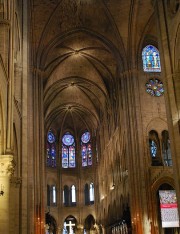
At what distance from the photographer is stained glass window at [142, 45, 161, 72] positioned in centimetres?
3344

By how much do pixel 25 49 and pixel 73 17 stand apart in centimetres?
1323

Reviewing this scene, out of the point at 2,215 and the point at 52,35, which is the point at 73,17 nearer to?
the point at 52,35

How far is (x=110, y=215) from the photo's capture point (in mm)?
41188

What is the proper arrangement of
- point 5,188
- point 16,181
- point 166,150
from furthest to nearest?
point 166,150 → point 16,181 → point 5,188

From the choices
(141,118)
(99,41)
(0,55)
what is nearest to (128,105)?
(141,118)

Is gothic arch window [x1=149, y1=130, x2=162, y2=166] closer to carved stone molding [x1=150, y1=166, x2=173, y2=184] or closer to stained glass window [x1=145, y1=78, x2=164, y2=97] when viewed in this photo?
carved stone molding [x1=150, y1=166, x2=173, y2=184]

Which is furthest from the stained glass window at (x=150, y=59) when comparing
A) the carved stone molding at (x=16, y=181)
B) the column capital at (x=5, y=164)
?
the column capital at (x=5, y=164)

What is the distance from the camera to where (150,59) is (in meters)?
33.7

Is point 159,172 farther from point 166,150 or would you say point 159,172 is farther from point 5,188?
point 5,188

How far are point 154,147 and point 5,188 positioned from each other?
19.3 meters

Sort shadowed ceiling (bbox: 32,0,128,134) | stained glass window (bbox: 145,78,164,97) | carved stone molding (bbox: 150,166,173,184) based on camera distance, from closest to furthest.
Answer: carved stone molding (bbox: 150,166,173,184) → shadowed ceiling (bbox: 32,0,128,134) → stained glass window (bbox: 145,78,164,97)

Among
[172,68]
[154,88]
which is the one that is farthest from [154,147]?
[172,68]

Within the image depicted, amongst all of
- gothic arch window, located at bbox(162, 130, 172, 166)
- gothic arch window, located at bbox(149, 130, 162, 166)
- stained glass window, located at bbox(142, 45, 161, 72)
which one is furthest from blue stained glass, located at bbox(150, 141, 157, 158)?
stained glass window, located at bbox(142, 45, 161, 72)

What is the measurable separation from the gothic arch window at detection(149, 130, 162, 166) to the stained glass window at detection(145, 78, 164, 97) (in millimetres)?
3311
